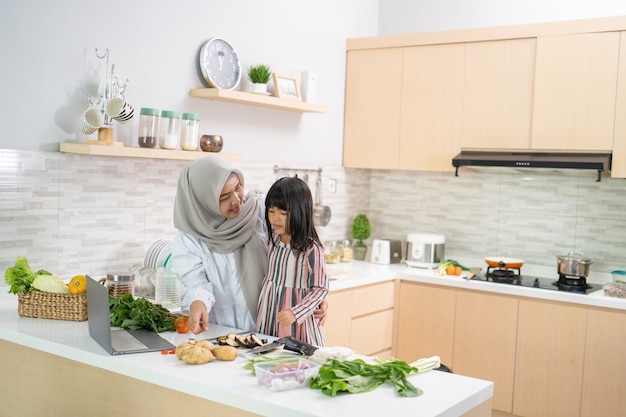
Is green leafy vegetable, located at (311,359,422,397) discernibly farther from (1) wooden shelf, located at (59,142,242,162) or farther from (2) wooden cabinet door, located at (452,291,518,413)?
(2) wooden cabinet door, located at (452,291,518,413)

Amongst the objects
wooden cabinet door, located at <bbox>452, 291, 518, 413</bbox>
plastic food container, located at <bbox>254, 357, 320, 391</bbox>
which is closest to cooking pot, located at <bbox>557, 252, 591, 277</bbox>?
wooden cabinet door, located at <bbox>452, 291, 518, 413</bbox>

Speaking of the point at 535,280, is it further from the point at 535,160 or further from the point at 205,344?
the point at 205,344

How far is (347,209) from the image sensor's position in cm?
518

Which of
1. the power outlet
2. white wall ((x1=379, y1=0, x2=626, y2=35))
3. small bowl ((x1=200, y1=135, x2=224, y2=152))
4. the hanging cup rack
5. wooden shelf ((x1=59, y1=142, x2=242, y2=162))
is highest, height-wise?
white wall ((x1=379, y1=0, x2=626, y2=35))

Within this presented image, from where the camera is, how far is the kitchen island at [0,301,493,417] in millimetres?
1903

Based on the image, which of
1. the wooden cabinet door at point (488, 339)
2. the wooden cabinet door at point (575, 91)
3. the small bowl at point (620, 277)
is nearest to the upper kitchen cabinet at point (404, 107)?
the wooden cabinet door at point (575, 91)

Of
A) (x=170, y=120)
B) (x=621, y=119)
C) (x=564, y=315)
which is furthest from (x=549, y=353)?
(x=170, y=120)

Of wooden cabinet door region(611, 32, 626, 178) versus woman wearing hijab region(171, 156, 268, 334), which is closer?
woman wearing hijab region(171, 156, 268, 334)

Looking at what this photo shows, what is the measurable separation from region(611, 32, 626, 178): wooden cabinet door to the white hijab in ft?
7.27

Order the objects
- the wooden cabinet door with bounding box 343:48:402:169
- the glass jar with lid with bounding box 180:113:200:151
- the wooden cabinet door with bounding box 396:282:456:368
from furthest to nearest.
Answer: the wooden cabinet door with bounding box 343:48:402:169 < the wooden cabinet door with bounding box 396:282:456:368 < the glass jar with lid with bounding box 180:113:200:151

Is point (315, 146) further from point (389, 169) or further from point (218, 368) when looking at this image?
point (218, 368)

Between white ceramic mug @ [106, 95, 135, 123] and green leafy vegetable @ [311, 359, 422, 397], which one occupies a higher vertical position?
white ceramic mug @ [106, 95, 135, 123]

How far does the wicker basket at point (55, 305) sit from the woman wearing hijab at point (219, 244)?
0.39 m

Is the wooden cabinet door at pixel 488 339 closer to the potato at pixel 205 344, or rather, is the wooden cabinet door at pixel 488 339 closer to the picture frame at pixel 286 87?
the picture frame at pixel 286 87
